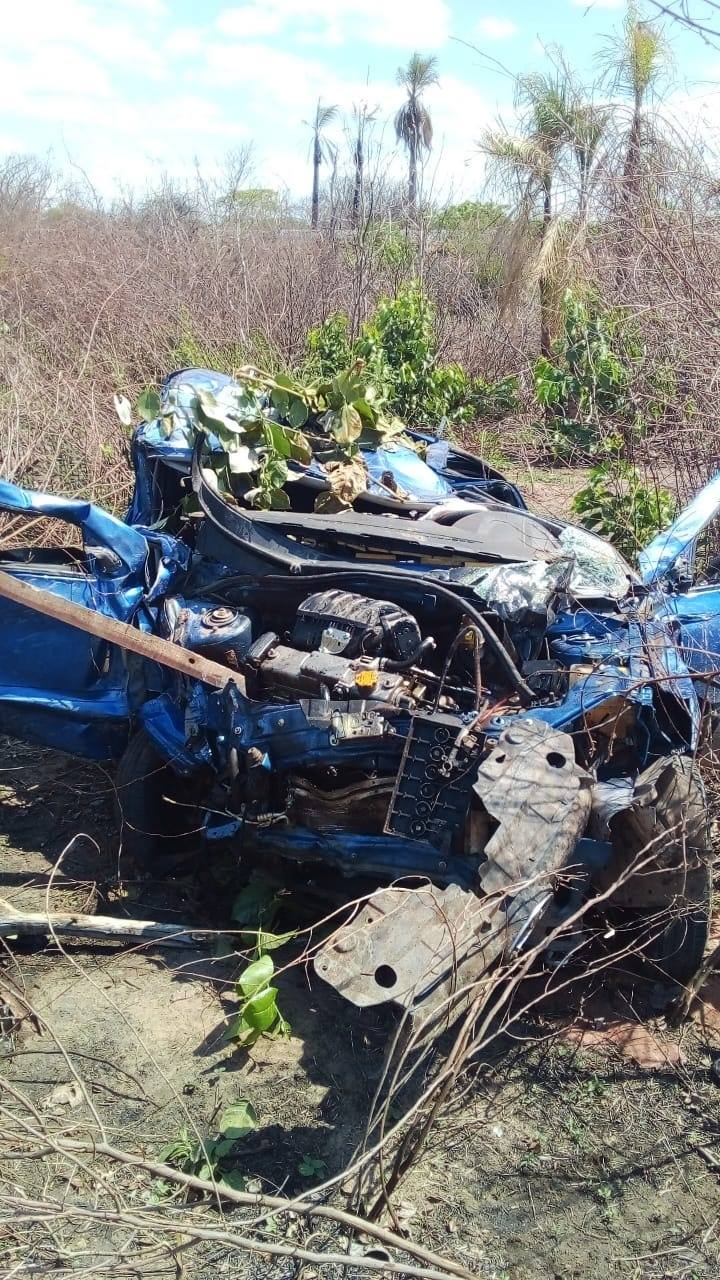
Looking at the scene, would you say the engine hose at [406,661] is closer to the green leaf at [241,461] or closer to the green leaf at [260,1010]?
the green leaf at [260,1010]

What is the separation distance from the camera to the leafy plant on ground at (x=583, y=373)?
805cm

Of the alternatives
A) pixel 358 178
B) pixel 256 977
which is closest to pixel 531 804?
pixel 256 977

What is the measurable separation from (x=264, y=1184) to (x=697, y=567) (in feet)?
14.8

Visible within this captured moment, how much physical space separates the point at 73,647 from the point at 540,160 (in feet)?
23.2

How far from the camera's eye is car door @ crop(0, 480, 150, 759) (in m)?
4.69

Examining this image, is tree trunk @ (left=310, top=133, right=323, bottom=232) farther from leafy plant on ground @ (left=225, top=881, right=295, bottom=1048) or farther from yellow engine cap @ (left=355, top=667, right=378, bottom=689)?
leafy plant on ground @ (left=225, top=881, right=295, bottom=1048)

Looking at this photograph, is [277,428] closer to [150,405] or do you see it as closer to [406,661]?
[150,405]

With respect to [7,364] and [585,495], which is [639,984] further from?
[7,364]

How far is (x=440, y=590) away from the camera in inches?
157

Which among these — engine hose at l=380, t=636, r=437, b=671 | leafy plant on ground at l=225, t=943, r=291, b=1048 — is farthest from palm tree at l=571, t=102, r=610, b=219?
Answer: leafy plant on ground at l=225, t=943, r=291, b=1048

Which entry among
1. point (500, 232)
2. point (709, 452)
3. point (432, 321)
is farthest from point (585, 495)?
point (500, 232)

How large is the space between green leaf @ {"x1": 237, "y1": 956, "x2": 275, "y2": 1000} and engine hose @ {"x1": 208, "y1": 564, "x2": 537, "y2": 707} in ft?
4.61

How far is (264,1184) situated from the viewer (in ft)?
10.4

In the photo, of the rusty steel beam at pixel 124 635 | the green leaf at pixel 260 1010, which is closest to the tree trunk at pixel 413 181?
the rusty steel beam at pixel 124 635
